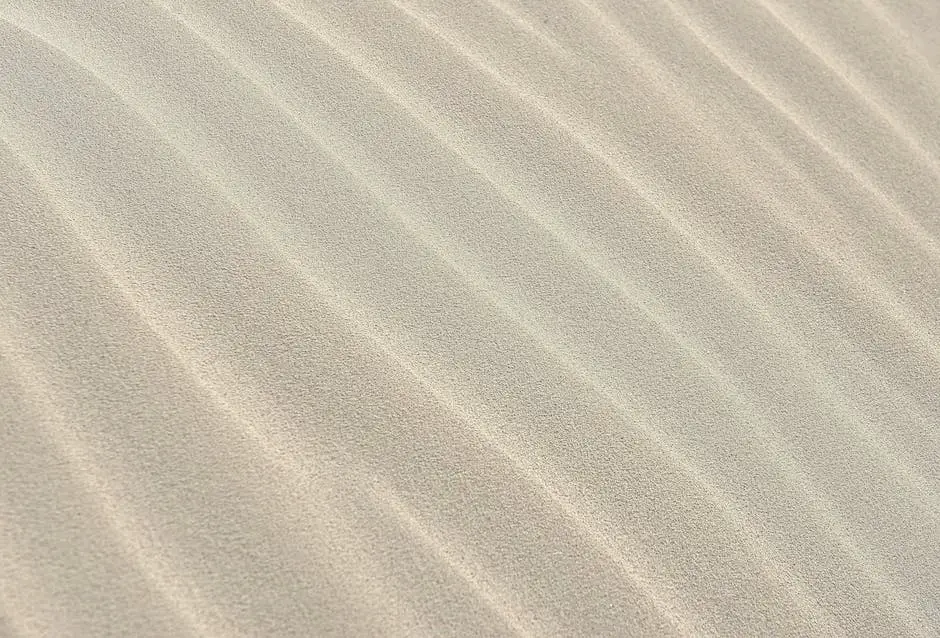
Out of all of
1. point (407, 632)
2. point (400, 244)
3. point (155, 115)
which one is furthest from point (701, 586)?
point (155, 115)

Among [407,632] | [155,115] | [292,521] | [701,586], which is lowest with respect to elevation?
[701,586]

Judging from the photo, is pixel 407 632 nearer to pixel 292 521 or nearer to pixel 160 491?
pixel 292 521

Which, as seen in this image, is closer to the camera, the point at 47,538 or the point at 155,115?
the point at 47,538

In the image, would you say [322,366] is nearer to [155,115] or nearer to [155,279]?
[155,279]

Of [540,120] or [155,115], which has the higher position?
[155,115]

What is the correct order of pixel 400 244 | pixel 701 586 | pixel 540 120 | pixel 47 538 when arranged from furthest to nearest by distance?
pixel 540 120
pixel 400 244
pixel 701 586
pixel 47 538

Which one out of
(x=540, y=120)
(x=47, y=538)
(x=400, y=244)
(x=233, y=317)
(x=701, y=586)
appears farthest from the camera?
(x=540, y=120)

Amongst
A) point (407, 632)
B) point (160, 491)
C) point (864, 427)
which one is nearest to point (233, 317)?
point (160, 491)
